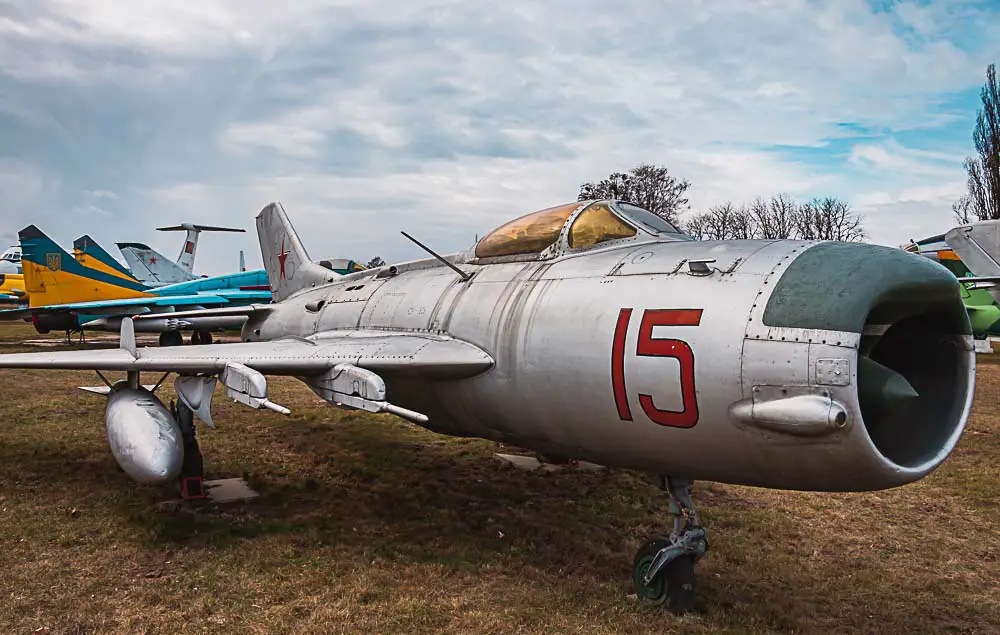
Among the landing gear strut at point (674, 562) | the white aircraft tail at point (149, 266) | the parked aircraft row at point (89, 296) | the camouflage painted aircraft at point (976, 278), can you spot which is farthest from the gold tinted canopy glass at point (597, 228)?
the white aircraft tail at point (149, 266)

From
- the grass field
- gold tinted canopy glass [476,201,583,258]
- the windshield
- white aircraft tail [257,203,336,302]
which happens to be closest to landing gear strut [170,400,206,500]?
the grass field

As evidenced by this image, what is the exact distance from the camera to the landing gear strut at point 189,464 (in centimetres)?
698

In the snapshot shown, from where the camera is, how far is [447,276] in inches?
248

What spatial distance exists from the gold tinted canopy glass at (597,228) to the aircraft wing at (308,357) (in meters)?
1.17

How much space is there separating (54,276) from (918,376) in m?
26.7

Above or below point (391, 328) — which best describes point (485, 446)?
below

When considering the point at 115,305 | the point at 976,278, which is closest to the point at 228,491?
the point at 976,278

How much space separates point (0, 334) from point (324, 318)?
28628 mm

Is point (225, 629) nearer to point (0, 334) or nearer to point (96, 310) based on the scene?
point (96, 310)

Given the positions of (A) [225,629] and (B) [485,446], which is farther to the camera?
(B) [485,446]

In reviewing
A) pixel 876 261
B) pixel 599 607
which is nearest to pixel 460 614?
pixel 599 607

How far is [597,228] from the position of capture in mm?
5449

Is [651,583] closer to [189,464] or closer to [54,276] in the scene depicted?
[189,464]

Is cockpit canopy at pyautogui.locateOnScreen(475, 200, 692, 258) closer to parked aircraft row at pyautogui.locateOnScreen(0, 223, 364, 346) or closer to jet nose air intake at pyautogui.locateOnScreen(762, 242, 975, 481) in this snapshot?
jet nose air intake at pyautogui.locateOnScreen(762, 242, 975, 481)
